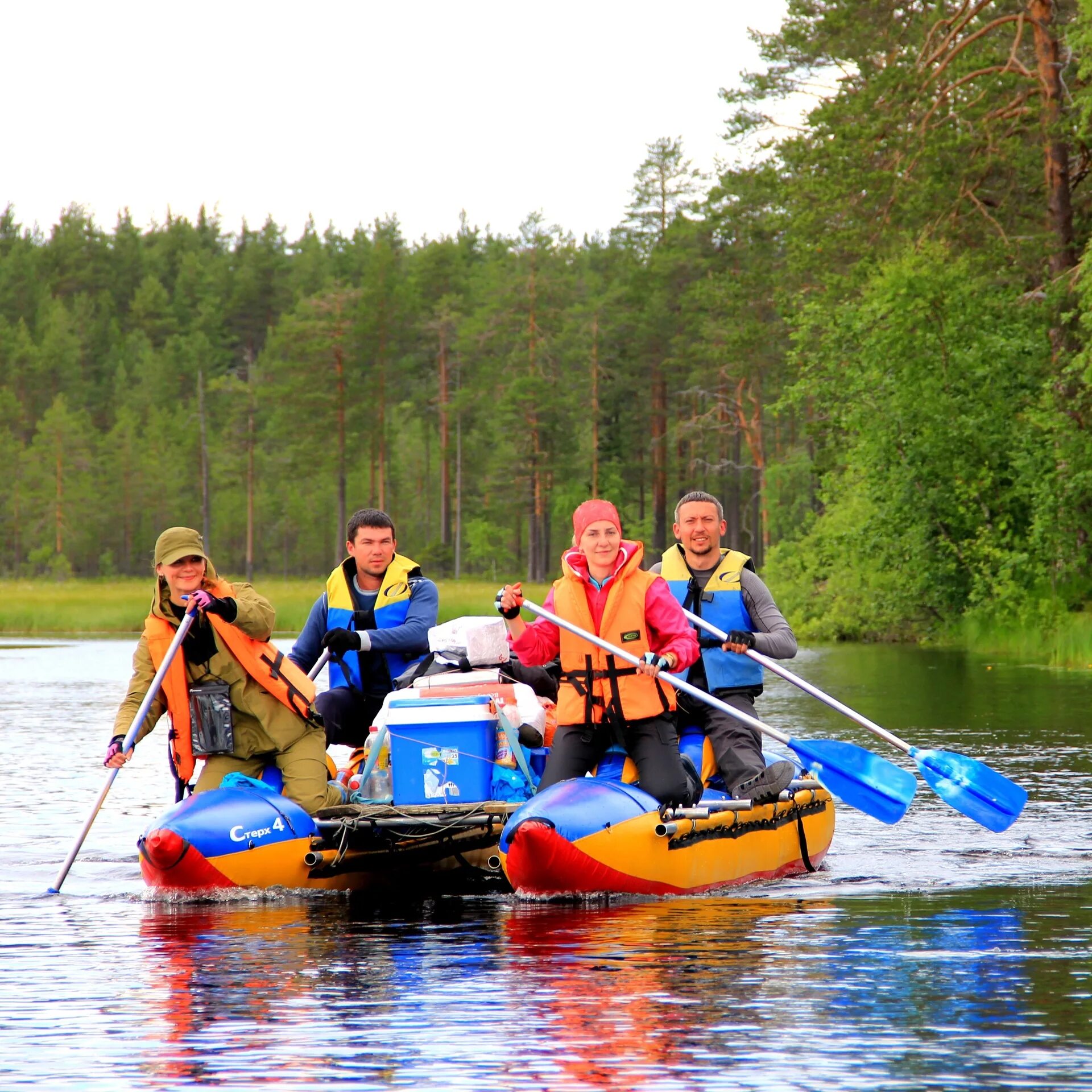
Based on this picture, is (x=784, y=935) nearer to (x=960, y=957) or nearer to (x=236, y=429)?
(x=960, y=957)

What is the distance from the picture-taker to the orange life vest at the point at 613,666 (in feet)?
26.6

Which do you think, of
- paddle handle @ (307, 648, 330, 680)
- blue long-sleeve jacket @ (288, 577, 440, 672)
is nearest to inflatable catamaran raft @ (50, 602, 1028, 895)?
blue long-sleeve jacket @ (288, 577, 440, 672)

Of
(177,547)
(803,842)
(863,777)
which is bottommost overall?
(803,842)

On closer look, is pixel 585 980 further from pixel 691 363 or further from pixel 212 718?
pixel 691 363

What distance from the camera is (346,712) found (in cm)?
943

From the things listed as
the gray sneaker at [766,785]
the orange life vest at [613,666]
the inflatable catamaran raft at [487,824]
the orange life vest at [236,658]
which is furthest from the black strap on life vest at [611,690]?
the orange life vest at [236,658]

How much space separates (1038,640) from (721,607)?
58.2 feet

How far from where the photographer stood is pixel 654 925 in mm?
7570

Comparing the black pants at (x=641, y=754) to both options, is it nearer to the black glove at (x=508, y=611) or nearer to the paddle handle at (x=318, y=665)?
the black glove at (x=508, y=611)

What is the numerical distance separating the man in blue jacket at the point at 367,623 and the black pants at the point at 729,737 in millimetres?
1457

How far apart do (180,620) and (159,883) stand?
1.24m

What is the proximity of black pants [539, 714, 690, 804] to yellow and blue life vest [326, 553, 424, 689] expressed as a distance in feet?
4.56

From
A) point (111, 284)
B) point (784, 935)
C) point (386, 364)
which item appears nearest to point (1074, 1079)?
point (784, 935)

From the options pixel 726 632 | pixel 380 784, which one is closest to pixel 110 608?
pixel 380 784
